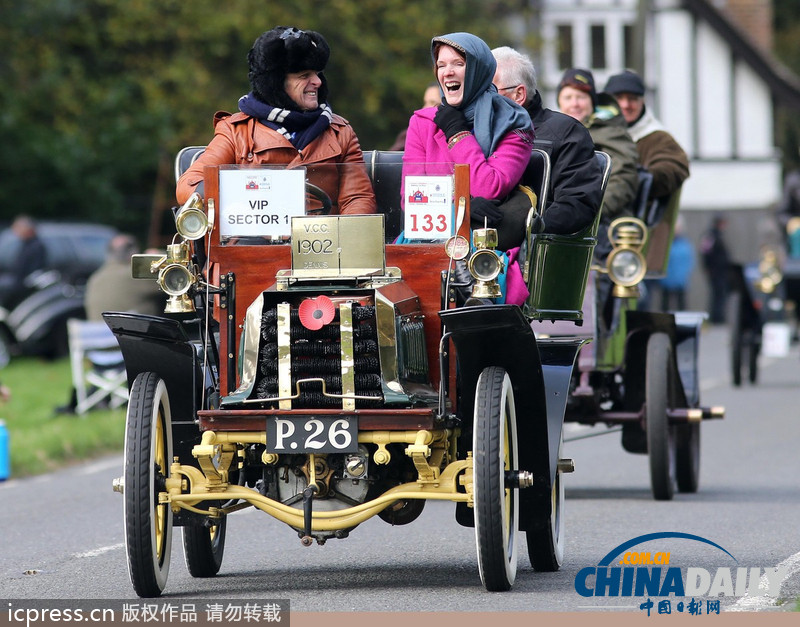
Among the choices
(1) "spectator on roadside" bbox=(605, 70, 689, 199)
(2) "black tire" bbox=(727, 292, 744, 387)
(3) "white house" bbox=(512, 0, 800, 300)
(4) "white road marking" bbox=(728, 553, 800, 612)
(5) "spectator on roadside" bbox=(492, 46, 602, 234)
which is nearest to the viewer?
(4) "white road marking" bbox=(728, 553, 800, 612)

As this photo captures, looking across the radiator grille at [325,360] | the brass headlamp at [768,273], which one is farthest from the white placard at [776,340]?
the radiator grille at [325,360]

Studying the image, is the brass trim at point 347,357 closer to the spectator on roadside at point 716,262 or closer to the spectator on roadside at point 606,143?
the spectator on roadside at point 606,143

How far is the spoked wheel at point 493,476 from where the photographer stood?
667 cm

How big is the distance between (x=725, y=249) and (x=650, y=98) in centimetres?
728

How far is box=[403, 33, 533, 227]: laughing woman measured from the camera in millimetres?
7797

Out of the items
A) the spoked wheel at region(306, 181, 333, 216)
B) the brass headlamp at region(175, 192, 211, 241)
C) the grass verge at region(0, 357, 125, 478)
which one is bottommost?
the grass verge at region(0, 357, 125, 478)

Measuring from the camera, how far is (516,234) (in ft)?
25.6

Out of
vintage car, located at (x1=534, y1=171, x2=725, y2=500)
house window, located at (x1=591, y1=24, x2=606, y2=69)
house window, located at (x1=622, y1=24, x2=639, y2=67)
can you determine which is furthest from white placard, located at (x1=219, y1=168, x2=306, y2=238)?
house window, located at (x1=622, y1=24, x2=639, y2=67)

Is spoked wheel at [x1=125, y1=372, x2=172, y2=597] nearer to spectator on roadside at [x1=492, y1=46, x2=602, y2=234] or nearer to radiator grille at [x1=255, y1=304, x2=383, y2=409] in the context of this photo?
radiator grille at [x1=255, y1=304, x2=383, y2=409]

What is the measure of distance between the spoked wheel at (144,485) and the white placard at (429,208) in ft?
4.25

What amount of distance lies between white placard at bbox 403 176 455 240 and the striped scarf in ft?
2.32

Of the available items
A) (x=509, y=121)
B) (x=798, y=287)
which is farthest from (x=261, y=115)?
(x=798, y=287)

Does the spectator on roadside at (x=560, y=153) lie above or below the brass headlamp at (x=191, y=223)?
above

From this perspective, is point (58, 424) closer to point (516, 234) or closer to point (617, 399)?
point (617, 399)
